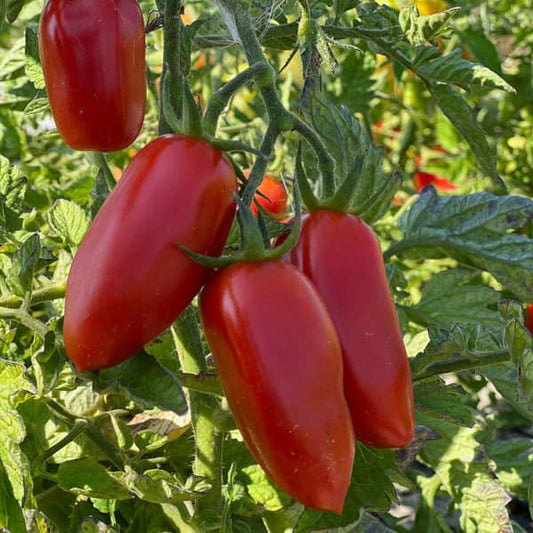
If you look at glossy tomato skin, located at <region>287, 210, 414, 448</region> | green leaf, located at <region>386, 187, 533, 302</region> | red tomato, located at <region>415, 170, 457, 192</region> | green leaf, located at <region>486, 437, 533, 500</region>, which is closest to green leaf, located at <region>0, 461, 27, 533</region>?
glossy tomato skin, located at <region>287, 210, 414, 448</region>

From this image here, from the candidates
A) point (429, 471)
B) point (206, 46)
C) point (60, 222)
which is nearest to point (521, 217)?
point (206, 46)

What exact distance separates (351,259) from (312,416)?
0.14 m

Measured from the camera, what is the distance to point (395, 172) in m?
0.91

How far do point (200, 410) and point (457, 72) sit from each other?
448 millimetres

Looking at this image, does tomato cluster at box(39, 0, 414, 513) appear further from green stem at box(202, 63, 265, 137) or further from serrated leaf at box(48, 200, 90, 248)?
serrated leaf at box(48, 200, 90, 248)

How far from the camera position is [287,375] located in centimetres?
66

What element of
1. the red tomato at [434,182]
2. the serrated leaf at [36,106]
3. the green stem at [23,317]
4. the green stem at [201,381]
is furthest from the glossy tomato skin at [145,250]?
the red tomato at [434,182]

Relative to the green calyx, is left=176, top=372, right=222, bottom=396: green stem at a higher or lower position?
lower

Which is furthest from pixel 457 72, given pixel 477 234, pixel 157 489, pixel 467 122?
pixel 157 489

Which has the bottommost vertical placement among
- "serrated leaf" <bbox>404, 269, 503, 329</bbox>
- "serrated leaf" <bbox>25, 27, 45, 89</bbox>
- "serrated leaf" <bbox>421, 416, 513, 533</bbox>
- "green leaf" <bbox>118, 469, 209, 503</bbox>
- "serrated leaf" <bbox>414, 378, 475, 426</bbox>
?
"serrated leaf" <bbox>421, 416, 513, 533</bbox>

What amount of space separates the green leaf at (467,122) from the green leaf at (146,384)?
1.60 ft

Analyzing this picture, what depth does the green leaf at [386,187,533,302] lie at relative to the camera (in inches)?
41.1

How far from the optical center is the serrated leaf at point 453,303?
1.26m

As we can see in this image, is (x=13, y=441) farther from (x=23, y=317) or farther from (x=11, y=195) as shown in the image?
(x=11, y=195)
